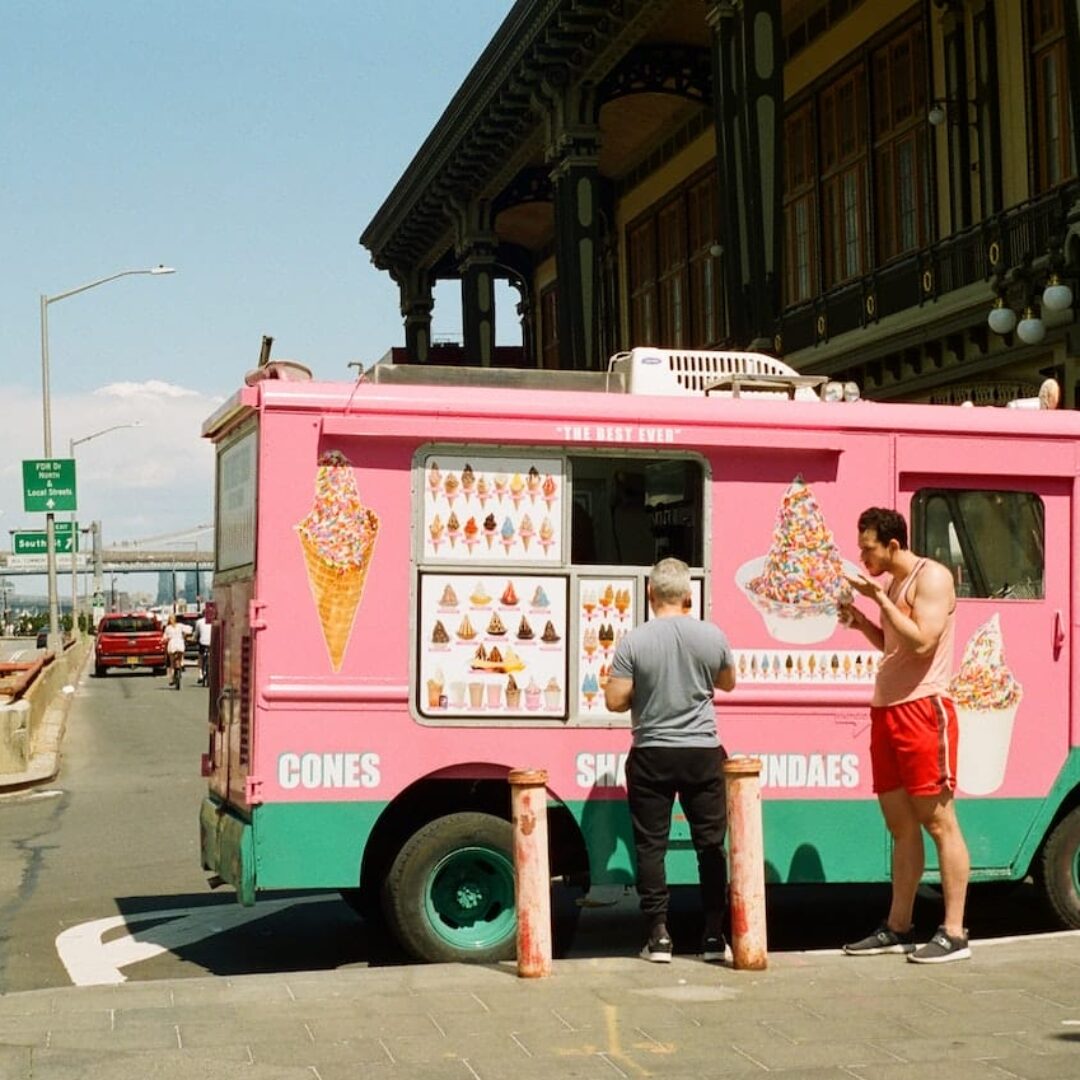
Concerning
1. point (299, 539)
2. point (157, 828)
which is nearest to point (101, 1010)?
point (299, 539)

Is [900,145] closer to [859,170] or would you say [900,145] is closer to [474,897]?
[859,170]

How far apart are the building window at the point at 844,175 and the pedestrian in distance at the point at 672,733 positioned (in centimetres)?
2246

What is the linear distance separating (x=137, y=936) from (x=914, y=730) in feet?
14.3

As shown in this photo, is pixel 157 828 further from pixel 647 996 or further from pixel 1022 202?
pixel 1022 202

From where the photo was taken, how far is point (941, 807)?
862cm

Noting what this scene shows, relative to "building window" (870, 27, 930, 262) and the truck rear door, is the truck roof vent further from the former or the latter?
"building window" (870, 27, 930, 262)

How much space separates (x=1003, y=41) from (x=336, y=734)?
766 inches

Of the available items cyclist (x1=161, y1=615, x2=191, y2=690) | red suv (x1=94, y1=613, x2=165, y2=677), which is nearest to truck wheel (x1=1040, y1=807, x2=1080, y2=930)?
cyclist (x1=161, y1=615, x2=191, y2=690)

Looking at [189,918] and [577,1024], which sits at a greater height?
[577,1024]

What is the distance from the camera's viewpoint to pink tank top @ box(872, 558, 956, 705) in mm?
8609

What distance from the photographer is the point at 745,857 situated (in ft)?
27.4

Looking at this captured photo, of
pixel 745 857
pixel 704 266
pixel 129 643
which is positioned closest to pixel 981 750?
pixel 745 857

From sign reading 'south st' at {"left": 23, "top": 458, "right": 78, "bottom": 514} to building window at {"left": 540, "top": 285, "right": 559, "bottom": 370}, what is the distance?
13.6 meters

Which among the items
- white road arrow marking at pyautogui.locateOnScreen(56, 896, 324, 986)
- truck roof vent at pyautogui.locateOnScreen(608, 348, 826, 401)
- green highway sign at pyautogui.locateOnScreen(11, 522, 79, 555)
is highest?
green highway sign at pyautogui.locateOnScreen(11, 522, 79, 555)
